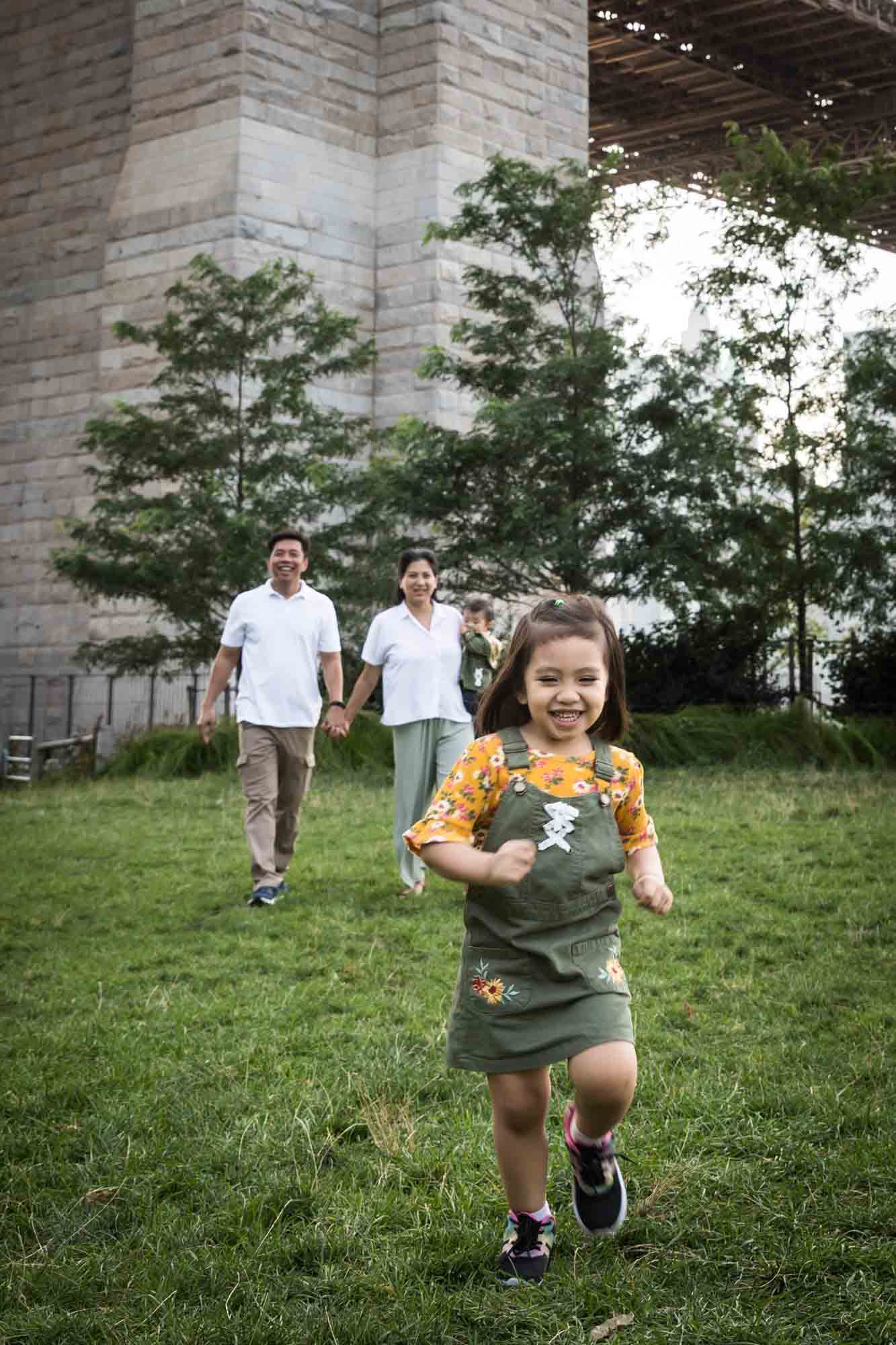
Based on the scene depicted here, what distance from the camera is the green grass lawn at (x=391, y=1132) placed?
3.03m

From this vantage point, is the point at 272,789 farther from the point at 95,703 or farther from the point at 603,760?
the point at 95,703

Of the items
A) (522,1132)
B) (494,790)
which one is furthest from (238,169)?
(522,1132)

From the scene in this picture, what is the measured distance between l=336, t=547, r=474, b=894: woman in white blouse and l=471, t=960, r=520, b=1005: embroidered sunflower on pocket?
4.78 m

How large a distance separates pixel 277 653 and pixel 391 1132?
4357mm

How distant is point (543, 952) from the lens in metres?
3.09

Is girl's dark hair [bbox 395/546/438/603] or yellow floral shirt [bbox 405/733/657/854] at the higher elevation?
girl's dark hair [bbox 395/546/438/603]

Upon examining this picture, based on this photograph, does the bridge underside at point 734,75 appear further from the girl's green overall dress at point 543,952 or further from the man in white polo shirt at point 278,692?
the girl's green overall dress at point 543,952

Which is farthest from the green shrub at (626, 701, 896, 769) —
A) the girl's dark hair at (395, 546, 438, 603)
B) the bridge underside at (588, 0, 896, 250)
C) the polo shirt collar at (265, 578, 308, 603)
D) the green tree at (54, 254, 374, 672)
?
the bridge underside at (588, 0, 896, 250)

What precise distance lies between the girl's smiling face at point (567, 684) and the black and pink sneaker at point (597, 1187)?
2.63 ft

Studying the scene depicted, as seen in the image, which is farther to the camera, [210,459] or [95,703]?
[95,703]

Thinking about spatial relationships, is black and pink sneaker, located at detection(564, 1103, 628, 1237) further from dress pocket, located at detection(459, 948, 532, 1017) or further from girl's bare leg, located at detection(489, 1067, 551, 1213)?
dress pocket, located at detection(459, 948, 532, 1017)

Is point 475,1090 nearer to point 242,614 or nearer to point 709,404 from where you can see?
point 242,614

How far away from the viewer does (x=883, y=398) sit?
15703mm

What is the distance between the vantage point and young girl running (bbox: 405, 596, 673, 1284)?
3.09 metres
